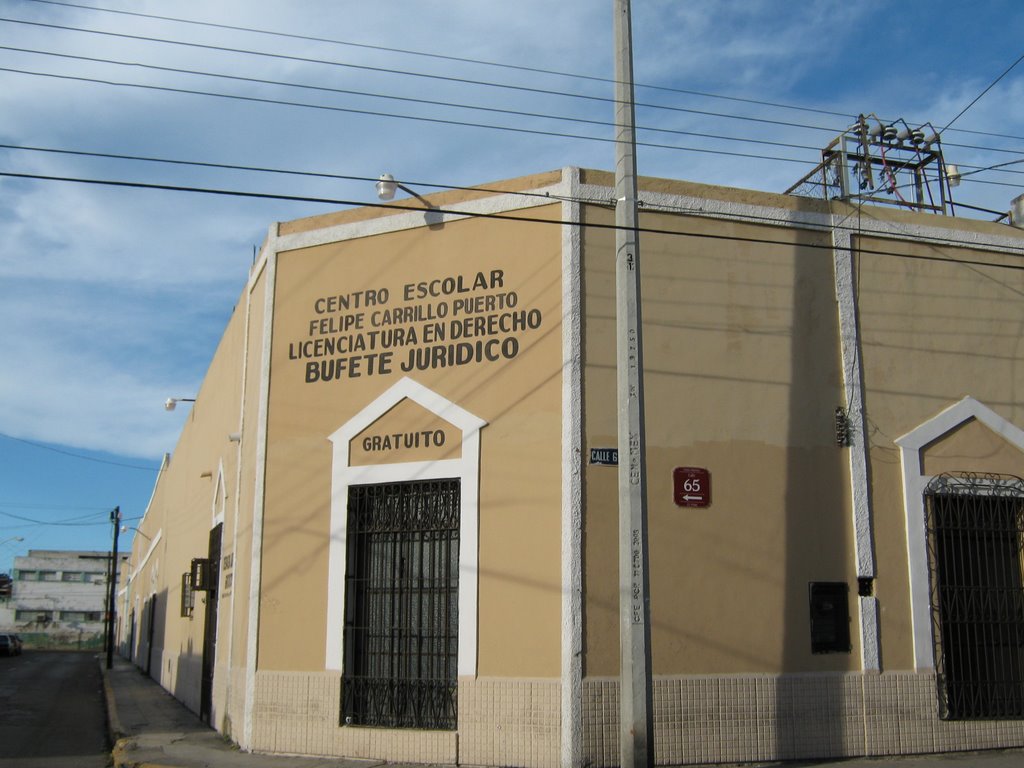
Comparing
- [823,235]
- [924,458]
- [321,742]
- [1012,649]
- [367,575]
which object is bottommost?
[321,742]

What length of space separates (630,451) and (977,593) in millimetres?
5101

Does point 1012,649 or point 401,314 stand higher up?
point 401,314

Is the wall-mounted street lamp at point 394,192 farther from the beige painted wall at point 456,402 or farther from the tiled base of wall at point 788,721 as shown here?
the tiled base of wall at point 788,721

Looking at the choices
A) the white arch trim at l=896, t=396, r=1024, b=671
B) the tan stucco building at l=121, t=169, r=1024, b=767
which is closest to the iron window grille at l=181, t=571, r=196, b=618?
the tan stucco building at l=121, t=169, r=1024, b=767

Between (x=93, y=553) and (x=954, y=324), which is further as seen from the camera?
(x=93, y=553)

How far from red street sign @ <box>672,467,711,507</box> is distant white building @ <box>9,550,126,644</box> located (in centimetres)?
8531

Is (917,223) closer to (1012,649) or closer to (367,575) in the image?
(1012,649)

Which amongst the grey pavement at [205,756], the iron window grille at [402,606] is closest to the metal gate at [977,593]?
the grey pavement at [205,756]

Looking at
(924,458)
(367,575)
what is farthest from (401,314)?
(924,458)

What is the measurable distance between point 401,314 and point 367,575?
9.50ft

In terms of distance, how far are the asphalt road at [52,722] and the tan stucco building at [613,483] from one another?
2732 millimetres

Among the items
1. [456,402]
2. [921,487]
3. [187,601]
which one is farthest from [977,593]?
[187,601]

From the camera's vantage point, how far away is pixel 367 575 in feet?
36.3

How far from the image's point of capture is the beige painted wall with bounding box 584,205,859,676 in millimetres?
10227
